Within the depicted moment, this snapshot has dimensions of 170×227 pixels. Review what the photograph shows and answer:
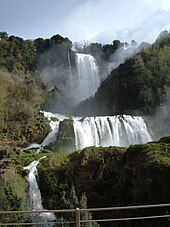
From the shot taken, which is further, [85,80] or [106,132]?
[85,80]

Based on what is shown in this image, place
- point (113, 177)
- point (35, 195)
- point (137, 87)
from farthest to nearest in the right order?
1. point (137, 87)
2. point (35, 195)
3. point (113, 177)

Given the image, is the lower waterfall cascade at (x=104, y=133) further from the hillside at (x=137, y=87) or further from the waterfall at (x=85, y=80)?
the waterfall at (x=85, y=80)

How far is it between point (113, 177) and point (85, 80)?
128ft

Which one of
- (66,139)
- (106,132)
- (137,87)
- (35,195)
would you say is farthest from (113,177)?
(137,87)

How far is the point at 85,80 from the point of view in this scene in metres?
58.0

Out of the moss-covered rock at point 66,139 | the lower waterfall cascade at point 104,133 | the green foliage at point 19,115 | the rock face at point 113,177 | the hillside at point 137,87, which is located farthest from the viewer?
the hillside at point 137,87

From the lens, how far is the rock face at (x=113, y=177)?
51.3 ft

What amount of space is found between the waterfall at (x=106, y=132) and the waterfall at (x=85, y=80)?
24.2m

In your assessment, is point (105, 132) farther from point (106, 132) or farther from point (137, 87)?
point (137, 87)

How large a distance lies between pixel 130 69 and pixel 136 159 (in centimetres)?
2809

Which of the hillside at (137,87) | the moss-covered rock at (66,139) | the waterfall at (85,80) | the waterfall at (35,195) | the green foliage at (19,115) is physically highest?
the waterfall at (85,80)

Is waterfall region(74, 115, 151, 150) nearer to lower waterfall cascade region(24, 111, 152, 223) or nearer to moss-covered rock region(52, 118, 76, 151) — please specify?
lower waterfall cascade region(24, 111, 152, 223)

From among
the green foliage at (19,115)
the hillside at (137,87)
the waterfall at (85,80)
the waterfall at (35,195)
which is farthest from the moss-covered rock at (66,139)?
the waterfall at (85,80)

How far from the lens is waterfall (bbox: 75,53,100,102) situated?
5772 cm
